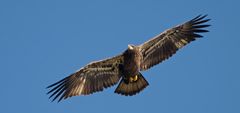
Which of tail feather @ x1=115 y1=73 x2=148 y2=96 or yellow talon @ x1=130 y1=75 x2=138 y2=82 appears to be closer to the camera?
yellow talon @ x1=130 y1=75 x2=138 y2=82

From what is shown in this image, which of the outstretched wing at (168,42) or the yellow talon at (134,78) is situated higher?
the outstretched wing at (168,42)

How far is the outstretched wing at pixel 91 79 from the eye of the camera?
1764cm

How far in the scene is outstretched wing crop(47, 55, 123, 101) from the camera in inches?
695

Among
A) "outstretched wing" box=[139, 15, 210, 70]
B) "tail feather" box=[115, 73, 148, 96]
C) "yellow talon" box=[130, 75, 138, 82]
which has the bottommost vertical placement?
"tail feather" box=[115, 73, 148, 96]

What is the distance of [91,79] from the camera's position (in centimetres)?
1784

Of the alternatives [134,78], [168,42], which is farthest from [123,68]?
[168,42]

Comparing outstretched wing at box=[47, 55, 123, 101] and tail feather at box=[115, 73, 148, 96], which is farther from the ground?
outstretched wing at box=[47, 55, 123, 101]

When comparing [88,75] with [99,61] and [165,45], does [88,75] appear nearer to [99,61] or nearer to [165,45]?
[99,61]

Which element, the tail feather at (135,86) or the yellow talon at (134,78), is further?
the tail feather at (135,86)

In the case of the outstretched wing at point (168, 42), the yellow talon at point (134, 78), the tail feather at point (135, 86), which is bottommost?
the tail feather at point (135, 86)

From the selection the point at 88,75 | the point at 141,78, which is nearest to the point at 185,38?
the point at 141,78

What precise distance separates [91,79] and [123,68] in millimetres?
1145

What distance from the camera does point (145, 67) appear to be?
693 inches

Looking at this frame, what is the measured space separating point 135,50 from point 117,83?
1193mm
